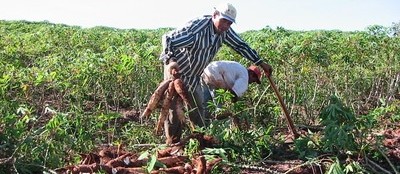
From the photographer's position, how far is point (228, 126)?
352 centimetres

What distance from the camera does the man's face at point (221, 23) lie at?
13.1 feet

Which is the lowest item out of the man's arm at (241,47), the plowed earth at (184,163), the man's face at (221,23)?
the plowed earth at (184,163)

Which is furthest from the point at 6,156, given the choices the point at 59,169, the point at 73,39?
the point at 73,39

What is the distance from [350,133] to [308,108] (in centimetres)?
201

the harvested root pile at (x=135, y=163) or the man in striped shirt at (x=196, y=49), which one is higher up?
the man in striped shirt at (x=196, y=49)

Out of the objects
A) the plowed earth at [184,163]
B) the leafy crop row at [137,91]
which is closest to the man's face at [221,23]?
the leafy crop row at [137,91]

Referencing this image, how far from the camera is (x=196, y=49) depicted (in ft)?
13.6

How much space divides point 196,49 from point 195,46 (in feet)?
0.10

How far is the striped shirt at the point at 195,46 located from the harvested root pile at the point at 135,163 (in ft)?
2.82

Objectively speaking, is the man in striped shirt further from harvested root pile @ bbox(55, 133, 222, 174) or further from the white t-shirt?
harvested root pile @ bbox(55, 133, 222, 174)

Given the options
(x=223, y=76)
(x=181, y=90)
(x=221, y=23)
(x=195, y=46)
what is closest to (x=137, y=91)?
(x=223, y=76)

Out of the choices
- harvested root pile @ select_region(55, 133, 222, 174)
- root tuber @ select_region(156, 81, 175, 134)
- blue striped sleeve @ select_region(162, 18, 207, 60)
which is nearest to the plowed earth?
harvested root pile @ select_region(55, 133, 222, 174)

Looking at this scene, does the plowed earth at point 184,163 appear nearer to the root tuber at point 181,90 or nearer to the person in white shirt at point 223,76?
the root tuber at point 181,90

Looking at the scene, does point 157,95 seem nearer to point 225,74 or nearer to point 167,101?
point 167,101
